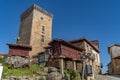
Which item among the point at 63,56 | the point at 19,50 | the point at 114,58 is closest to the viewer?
the point at 63,56

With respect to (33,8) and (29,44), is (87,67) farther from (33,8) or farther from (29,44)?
(33,8)

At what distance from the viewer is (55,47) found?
32.5 m

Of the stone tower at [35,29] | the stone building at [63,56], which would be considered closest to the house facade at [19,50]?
the stone tower at [35,29]

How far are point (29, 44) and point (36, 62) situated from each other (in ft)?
37.3

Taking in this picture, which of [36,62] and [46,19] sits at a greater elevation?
[46,19]

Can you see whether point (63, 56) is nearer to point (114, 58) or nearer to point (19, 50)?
point (19, 50)

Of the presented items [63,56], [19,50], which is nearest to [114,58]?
[63,56]

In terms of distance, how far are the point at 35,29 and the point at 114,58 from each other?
2167cm

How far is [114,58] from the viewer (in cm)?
4331

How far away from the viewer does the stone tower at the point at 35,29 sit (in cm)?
4487

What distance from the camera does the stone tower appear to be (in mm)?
44866

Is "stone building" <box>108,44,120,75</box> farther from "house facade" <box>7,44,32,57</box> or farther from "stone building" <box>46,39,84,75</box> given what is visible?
"house facade" <box>7,44,32,57</box>

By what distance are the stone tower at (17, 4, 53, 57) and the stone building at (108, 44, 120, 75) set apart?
17.4m

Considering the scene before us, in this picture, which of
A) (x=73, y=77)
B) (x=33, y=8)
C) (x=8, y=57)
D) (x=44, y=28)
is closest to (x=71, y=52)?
(x=73, y=77)
